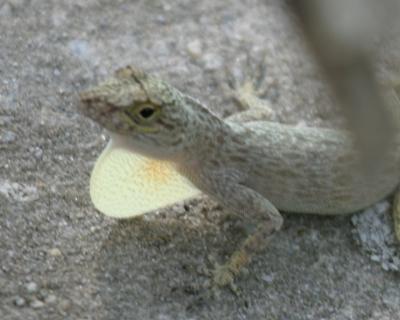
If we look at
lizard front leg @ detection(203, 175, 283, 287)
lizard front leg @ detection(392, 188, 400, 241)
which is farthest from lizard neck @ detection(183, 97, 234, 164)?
lizard front leg @ detection(392, 188, 400, 241)

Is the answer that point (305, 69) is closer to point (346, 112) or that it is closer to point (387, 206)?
point (387, 206)

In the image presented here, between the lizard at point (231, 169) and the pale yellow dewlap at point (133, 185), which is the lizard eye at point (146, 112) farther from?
the pale yellow dewlap at point (133, 185)

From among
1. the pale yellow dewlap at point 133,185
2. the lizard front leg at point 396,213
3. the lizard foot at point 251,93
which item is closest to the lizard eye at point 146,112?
the pale yellow dewlap at point 133,185

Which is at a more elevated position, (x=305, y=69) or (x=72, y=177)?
(x=305, y=69)

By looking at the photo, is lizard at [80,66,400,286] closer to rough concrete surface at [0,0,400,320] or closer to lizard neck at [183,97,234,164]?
lizard neck at [183,97,234,164]

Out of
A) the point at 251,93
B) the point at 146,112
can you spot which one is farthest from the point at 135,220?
the point at 251,93

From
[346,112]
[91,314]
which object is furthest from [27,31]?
[346,112]

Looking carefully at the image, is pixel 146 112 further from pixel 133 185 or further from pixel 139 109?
pixel 133 185
